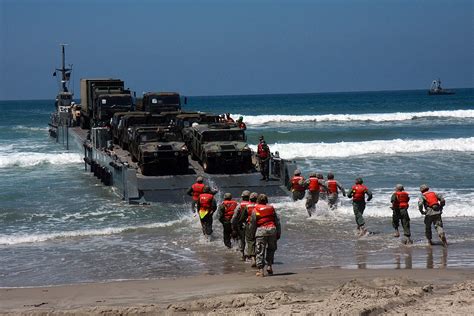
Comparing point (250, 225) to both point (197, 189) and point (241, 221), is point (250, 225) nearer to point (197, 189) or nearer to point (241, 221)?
point (241, 221)

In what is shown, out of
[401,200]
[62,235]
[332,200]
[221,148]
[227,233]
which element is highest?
[221,148]

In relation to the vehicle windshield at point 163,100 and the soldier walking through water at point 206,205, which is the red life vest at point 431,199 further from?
the vehicle windshield at point 163,100

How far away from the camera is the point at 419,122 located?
218 feet

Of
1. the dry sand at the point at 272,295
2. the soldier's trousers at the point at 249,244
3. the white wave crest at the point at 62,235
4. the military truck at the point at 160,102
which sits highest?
the military truck at the point at 160,102

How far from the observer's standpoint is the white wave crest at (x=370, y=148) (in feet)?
130

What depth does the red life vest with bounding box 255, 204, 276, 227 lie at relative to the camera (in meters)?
13.8

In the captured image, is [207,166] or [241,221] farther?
[207,166]

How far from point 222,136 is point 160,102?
9677 mm

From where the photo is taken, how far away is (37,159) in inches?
1474

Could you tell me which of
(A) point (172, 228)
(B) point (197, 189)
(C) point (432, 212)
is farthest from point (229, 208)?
(A) point (172, 228)

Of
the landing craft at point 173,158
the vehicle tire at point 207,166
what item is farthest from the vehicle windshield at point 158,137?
the vehicle tire at point 207,166

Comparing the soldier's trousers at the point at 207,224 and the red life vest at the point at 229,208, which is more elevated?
the red life vest at the point at 229,208

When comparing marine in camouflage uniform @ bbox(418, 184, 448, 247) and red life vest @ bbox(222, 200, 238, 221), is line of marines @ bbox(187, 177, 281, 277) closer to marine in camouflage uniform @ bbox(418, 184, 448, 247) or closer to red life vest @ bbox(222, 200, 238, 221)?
red life vest @ bbox(222, 200, 238, 221)

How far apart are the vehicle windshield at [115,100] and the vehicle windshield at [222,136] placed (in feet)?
34.9
